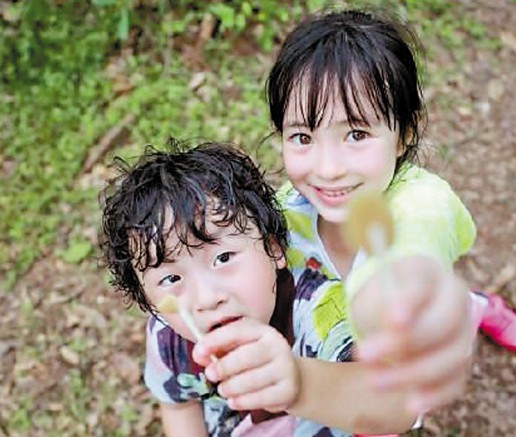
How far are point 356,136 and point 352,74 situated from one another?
10 centimetres

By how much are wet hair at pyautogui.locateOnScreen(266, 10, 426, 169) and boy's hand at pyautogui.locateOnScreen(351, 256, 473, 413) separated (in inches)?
23.5

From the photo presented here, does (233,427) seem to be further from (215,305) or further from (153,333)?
(215,305)

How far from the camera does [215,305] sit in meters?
1.30

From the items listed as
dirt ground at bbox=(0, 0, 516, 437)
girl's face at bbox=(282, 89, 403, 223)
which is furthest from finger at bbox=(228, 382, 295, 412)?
dirt ground at bbox=(0, 0, 516, 437)

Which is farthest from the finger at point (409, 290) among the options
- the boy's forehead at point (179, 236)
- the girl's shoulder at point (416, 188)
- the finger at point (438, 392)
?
the girl's shoulder at point (416, 188)

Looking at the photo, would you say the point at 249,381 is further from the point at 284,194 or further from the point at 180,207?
the point at 284,194

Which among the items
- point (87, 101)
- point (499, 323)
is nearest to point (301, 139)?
point (499, 323)

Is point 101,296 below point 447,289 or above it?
below

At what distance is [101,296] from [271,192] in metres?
1.04

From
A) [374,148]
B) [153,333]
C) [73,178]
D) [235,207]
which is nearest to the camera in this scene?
[235,207]

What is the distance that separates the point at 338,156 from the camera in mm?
1554

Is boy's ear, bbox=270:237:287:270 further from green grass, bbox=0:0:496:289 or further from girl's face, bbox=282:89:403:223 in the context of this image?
green grass, bbox=0:0:496:289

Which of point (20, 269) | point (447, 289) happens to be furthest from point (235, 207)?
point (20, 269)

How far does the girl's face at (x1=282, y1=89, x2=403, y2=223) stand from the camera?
154cm
